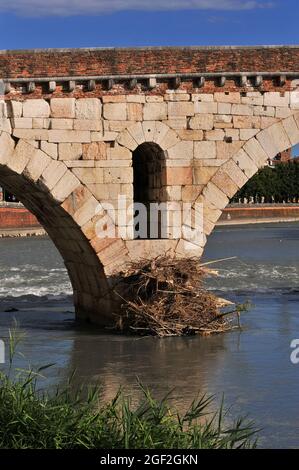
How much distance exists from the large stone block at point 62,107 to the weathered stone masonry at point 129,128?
0.05 feet

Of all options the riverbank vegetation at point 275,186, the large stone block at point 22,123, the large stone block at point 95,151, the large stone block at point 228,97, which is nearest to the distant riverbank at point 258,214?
the riverbank vegetation at point 275,186

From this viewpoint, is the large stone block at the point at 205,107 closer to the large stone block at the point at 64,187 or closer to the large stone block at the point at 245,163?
the large stone block at the point at 245,163

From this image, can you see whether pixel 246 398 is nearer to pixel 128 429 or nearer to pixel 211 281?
pixel 128 429

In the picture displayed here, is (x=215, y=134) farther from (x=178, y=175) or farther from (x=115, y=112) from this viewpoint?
(x=115, y=112)

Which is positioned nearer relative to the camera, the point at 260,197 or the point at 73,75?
the point at 73,75

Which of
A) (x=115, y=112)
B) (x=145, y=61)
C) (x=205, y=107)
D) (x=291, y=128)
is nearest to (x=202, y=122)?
(x=205, y=107)

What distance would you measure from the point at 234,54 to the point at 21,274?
13.0 meters

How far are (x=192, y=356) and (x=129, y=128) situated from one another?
3.61 metres

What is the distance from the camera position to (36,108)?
13.4m

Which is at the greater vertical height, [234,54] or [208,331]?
[234,54]

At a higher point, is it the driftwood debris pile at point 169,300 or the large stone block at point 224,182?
the large stone block at point 224,182

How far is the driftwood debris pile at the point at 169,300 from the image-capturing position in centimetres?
1326

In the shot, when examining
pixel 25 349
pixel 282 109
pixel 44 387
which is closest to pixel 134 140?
pixel 282 109

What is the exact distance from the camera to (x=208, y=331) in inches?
531
